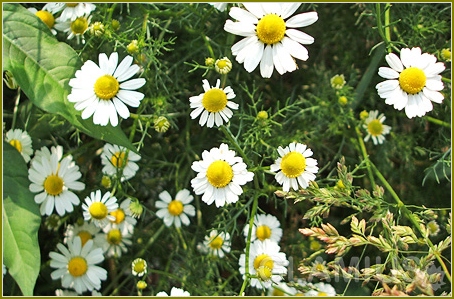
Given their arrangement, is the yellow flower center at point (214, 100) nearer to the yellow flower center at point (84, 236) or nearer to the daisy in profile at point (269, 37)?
→ the daisy in profile at point (269, 37)

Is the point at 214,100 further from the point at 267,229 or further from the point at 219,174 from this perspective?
the point at 267,229

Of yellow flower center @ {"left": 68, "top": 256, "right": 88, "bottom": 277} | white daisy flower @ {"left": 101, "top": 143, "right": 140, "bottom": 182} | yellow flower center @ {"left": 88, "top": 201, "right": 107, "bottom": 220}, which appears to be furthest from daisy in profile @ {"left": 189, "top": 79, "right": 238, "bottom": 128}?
yellow flower center @ {"left": 68, "top": 256, "right": 88, "bottom": 277}

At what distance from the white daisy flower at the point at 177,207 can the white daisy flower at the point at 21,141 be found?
0.44 meters

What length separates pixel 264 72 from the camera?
1.29 metres

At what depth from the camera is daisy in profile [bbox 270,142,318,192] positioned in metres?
1.34

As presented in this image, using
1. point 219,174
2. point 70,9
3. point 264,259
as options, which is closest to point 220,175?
point 219,174

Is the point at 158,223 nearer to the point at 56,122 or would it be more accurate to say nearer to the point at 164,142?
the point at 164,142

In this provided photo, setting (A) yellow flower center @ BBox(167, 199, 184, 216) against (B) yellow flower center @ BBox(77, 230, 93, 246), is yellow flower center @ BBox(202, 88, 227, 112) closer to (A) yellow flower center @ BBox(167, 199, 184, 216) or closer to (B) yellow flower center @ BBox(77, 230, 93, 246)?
(A) yellow flower center @ BBox(167, 199, 184, 216)

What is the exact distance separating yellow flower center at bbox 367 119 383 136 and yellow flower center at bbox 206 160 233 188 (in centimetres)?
62

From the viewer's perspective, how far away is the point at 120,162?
1610 millimetres

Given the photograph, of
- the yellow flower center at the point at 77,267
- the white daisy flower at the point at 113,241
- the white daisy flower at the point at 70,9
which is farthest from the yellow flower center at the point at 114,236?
the white daisy flower at the point at 70,9

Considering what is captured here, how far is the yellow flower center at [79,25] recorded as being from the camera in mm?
1531

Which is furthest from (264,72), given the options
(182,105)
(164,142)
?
(164,142)

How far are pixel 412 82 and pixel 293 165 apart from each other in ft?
1.26
